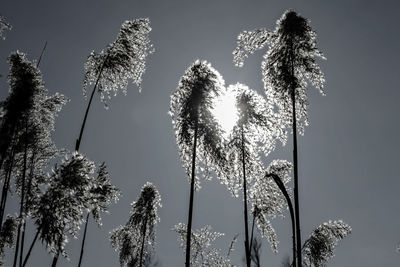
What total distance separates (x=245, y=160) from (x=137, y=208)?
7037mm

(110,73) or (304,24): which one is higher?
(304,24)

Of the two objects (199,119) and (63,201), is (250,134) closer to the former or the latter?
(199,119)

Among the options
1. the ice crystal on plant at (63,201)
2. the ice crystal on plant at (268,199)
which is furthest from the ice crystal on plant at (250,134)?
the ice crystal on plant at (63,201)

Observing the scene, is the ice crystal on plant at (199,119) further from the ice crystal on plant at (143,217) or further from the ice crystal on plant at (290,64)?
the ice crystal on plant at (143,217)

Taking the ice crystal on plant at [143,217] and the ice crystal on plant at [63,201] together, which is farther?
the ice crystal on plant at [143,217]

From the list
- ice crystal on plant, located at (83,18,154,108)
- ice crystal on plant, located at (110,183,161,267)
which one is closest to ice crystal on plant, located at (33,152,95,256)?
ice crystal on plant, located at (83,18,154,108)

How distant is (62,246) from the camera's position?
20.4 feet

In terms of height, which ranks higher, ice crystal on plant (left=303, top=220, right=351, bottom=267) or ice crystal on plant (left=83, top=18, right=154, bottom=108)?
ice crystal on plant (left=83, top=18, right=154, bottom=108)

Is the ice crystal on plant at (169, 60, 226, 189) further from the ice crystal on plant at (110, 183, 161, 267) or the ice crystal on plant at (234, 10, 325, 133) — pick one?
the ice crystal on plant at (110, 183, 161, 267)

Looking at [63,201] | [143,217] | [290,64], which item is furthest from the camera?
[143,217]

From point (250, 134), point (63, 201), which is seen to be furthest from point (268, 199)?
point (63, 201)

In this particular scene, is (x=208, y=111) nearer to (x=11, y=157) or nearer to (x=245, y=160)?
(x=245, y=160)

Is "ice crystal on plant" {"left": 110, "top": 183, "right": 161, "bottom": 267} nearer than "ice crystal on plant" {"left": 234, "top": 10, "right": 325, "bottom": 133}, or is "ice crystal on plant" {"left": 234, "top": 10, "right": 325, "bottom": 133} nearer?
"ice crystal on plant" {"left": 234, "top": 10, "right": 325, "bottom": 133}

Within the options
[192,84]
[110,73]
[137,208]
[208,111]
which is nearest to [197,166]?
[208,111]
